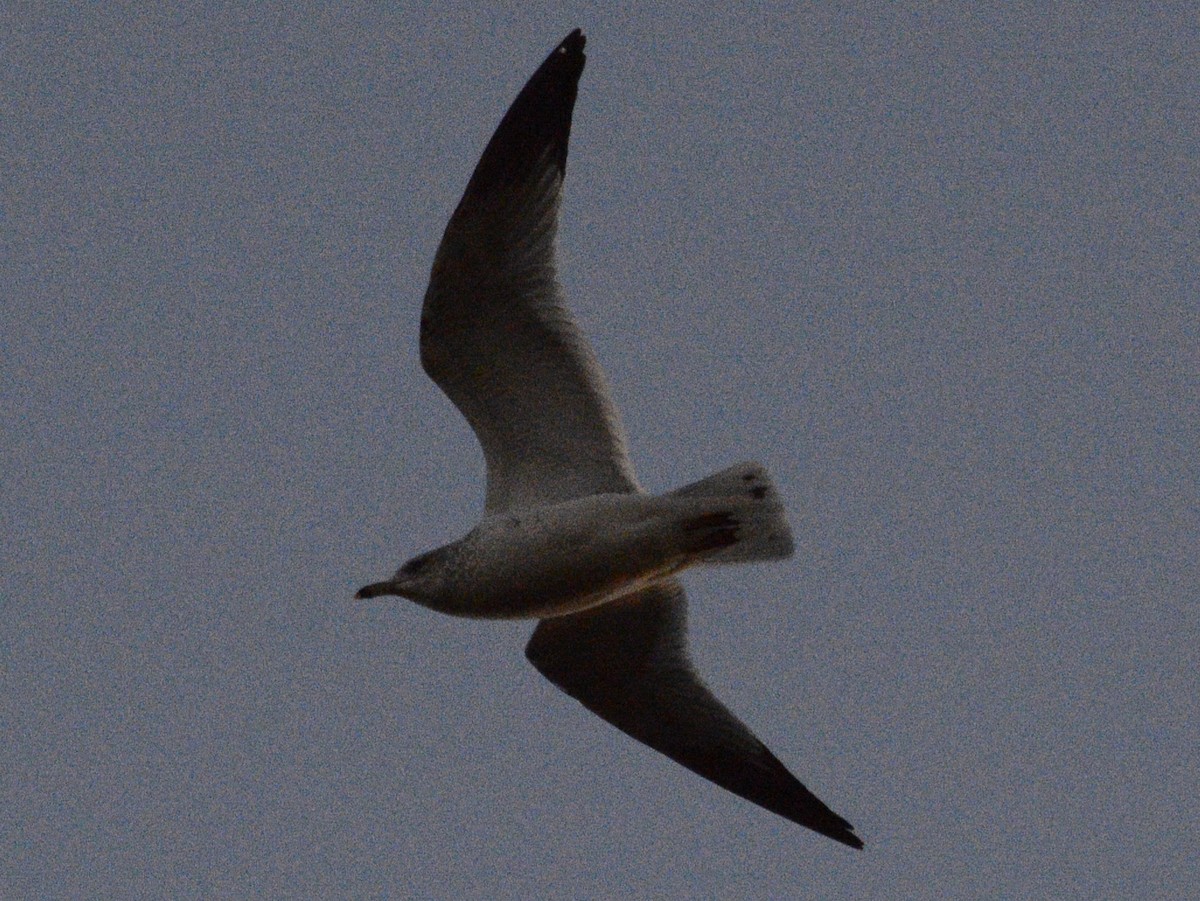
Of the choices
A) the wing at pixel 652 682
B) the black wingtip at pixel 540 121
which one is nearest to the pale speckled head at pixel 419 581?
the wing at pixel 652 682

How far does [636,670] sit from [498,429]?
1384 millimetres

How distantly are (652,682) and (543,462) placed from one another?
126 cm

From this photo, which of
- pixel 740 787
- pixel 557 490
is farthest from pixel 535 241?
pixel 740 787

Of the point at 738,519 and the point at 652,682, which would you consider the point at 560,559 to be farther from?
the point at 652,682

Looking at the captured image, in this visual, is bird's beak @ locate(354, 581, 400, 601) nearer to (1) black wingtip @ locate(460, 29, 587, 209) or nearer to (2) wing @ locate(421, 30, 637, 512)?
Result: (2) wing @ locate(421, 30, 637, 512)

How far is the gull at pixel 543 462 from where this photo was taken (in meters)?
9.98

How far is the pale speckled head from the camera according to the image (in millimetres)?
10070

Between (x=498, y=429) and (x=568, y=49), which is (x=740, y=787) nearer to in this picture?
(x=498, y=429)

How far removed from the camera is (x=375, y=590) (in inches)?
403

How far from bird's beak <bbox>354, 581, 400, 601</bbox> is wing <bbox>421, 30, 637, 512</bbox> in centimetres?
60

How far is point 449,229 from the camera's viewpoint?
1011cm

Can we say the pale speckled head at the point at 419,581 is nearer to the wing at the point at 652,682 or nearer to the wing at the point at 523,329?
the wing at the point at 523,329

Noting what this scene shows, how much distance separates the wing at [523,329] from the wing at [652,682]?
0.81 meters

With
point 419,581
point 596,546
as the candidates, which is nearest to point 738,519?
point 596,546
